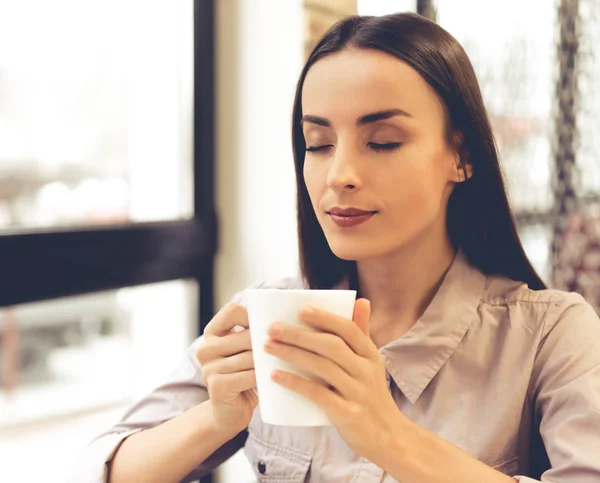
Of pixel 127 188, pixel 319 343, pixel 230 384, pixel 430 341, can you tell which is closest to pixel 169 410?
pixel 230 384

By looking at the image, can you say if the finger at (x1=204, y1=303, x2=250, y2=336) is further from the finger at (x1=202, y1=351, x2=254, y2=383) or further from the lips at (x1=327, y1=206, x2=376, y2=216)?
the lips at (x1=327, y1=206, x2=376, y2=216)

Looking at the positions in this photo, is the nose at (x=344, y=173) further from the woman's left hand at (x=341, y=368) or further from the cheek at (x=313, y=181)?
the woman's left hand at (x=341, y=368)

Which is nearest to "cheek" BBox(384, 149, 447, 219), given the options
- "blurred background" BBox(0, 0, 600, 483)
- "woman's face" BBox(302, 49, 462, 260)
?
"woman's face" BBox(302, 49, 462, 260)

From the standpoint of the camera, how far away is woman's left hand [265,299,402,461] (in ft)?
2.32

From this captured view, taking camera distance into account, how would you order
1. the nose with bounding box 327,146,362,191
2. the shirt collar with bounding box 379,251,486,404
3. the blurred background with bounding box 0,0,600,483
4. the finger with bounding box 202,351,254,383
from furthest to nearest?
1. the blurred background with bounding box 0,0,600,483
2. the shirt collar with bounding box 379,251,486,404
3. the nose with bounding box 327,146,362,191
4. the finger with bounding box 202,351,254,383

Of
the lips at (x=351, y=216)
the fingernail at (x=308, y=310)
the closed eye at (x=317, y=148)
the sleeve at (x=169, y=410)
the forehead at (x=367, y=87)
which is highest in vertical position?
the forehead at (x=367, y=87)

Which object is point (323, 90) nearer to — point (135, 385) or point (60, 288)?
point (60, 288)

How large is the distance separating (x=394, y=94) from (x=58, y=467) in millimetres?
1256

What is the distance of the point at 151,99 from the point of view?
69.9 inches

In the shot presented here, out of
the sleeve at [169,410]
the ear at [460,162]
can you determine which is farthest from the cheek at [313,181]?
the sleeve at [169,410]

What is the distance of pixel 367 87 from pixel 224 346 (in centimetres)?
41

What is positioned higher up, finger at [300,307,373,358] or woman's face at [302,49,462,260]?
woman's face at [302,49,462,260]

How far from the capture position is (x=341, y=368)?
73cm

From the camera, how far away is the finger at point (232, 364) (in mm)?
839
